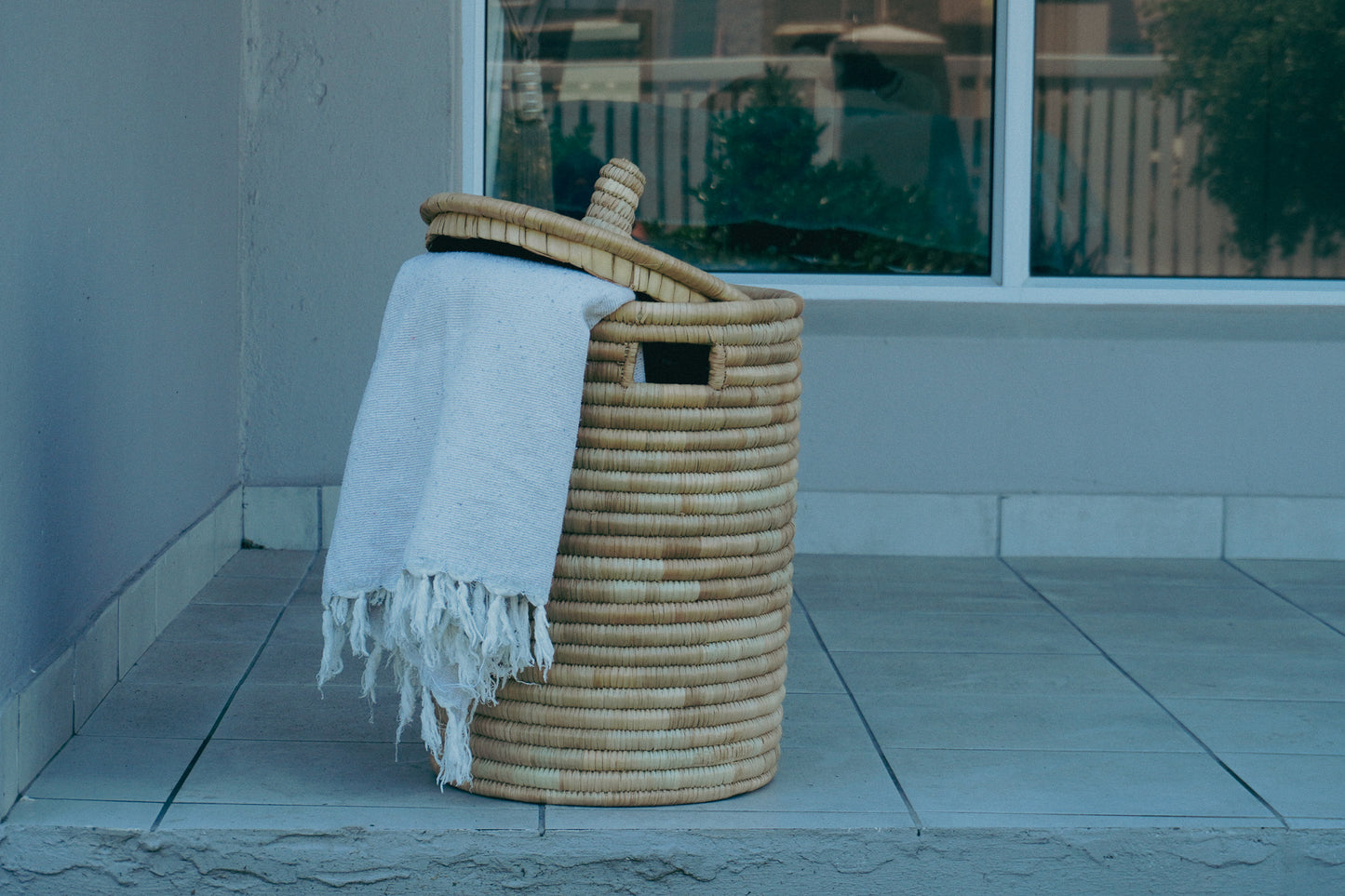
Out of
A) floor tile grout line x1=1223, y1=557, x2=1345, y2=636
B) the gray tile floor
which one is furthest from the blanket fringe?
floor tile grout line x1=1223, y1=557, x2=1345, y2=636

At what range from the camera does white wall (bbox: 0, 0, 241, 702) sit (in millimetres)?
2166

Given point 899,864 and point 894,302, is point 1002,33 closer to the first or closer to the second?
point 894,302

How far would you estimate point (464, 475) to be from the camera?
6.26 feet

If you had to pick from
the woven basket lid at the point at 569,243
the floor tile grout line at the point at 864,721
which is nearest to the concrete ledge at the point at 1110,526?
the floor tile grout line at the point at 864,721

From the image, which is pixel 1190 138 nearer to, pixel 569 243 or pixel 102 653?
pixel 569 243

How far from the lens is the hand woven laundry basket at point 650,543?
6.75 ft

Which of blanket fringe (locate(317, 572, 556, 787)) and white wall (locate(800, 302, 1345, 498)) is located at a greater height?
white wall (locate(800, 302, 1345, 498))

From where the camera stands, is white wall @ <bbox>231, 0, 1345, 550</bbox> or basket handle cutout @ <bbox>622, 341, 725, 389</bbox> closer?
basket handle cutout @ <bbox>622, 341, 725, 389</bbox>

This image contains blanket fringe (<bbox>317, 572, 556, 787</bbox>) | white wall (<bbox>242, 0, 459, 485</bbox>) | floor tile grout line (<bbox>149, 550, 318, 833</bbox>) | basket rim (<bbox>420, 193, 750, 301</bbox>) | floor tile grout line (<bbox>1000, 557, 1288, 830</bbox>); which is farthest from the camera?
white wall (<bbox>242, 0, 459, 485</bbox>)

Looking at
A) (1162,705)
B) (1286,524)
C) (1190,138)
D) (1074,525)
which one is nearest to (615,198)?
(1162,705)

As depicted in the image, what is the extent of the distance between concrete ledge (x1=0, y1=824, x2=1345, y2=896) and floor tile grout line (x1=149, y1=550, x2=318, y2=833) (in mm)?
90

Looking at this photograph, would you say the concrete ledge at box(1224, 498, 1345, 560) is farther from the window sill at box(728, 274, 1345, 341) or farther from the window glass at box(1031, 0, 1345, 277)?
the window glass at box(1031, 0, 1345, 277)

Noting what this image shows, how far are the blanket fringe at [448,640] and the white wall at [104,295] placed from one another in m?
0.54

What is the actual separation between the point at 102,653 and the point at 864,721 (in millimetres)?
1382
